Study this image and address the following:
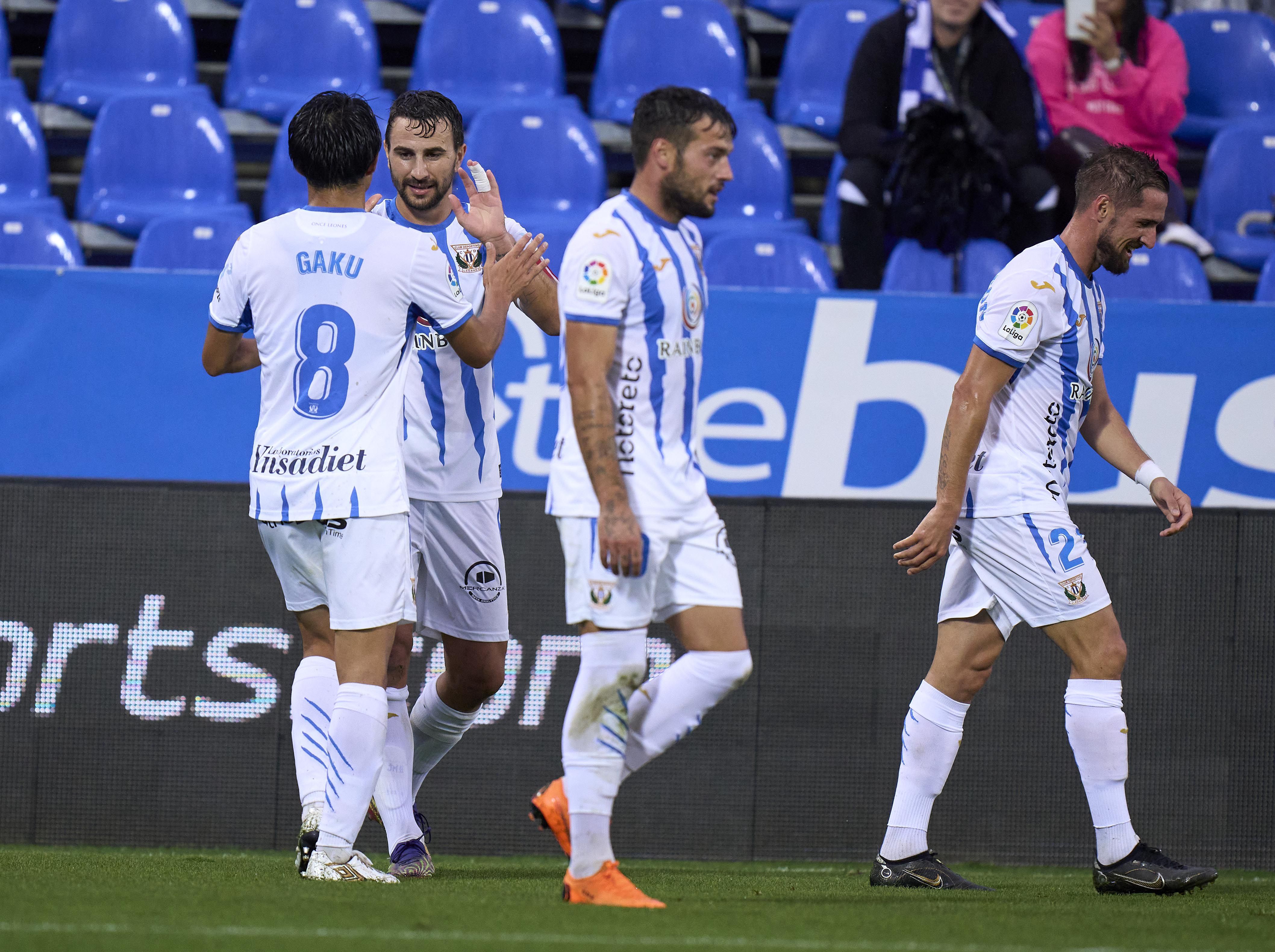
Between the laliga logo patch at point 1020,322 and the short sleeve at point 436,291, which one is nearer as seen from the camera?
the short sleeve at point 436,291

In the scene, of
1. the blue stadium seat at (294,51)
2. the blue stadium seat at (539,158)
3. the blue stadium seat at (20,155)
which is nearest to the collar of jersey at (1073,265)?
the blue stadium seat at (539,158)

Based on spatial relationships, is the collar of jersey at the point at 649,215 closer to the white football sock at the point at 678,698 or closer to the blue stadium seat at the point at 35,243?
the white football sock at the point at 678,698

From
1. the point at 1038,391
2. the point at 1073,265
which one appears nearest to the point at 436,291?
the point at 1038,391

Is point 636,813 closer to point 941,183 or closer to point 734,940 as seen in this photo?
point 734,940

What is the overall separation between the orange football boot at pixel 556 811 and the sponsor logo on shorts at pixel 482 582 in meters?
1.04

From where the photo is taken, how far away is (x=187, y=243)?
7.56 meters

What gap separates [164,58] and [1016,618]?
688cm

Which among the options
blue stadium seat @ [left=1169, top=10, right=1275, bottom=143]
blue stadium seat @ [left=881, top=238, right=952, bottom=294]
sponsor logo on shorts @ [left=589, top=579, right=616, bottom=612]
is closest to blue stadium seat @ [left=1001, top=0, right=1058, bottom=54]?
blue stadium seat @ [left=1169, top=10, right=1275, bottom=143]

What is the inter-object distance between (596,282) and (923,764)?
196 centimetres

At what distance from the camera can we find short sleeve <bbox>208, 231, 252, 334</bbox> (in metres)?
4.20

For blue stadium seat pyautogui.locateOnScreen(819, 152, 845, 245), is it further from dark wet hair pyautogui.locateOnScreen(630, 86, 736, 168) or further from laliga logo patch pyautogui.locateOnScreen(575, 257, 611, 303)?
laliga logo patch pyautogui.locateOnScreen(575, 257, 611, 303)

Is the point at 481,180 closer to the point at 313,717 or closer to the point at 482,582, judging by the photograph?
the point at 482,582

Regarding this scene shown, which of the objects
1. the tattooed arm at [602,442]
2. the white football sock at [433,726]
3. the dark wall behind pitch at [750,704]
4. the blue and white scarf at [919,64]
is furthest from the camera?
the blue and white scarf at [919,64]

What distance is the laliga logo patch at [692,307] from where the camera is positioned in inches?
154
